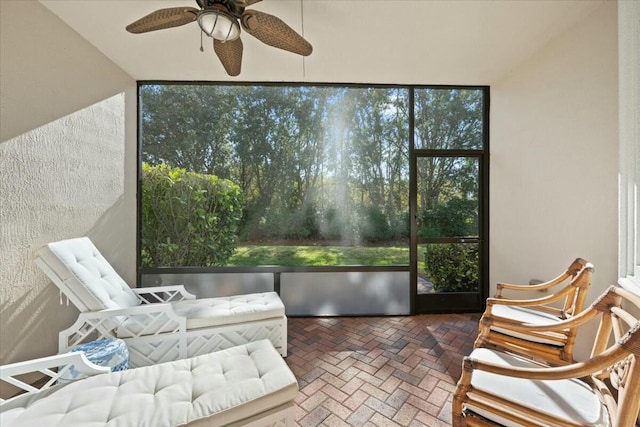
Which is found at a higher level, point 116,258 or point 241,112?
point 241,112

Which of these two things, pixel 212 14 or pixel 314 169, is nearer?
pixel 212 14

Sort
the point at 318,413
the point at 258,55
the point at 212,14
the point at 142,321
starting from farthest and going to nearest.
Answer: the point at 258,55 → the point at 142,321 → the point at 318,413 → the point at 212,14

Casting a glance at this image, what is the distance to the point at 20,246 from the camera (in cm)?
180

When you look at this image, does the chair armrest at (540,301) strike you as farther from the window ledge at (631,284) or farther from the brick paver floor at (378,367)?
the brick paver floor at (378,367)

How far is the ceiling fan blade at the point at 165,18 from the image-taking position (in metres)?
1.50

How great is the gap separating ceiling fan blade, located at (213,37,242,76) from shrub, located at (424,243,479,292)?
2.77 m

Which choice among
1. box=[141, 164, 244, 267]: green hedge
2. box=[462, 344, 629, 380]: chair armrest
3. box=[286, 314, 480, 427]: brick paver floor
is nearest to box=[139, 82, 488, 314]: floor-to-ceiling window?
box=[141, 164, 244, 267]: green hedge

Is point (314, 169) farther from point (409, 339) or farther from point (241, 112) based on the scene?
point (409, 339)

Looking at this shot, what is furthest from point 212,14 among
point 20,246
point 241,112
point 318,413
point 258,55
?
point 318,413

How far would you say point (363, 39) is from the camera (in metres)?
2.23

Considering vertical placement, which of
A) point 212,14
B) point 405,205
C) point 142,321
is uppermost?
point 212,14

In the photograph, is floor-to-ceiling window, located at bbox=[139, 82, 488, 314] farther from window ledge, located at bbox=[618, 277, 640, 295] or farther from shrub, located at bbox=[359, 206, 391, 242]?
window ledge, located at bbox=[618, 277, 640, 295]

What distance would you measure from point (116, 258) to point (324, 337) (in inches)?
91.9

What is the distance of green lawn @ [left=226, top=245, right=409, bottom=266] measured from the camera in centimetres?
303
